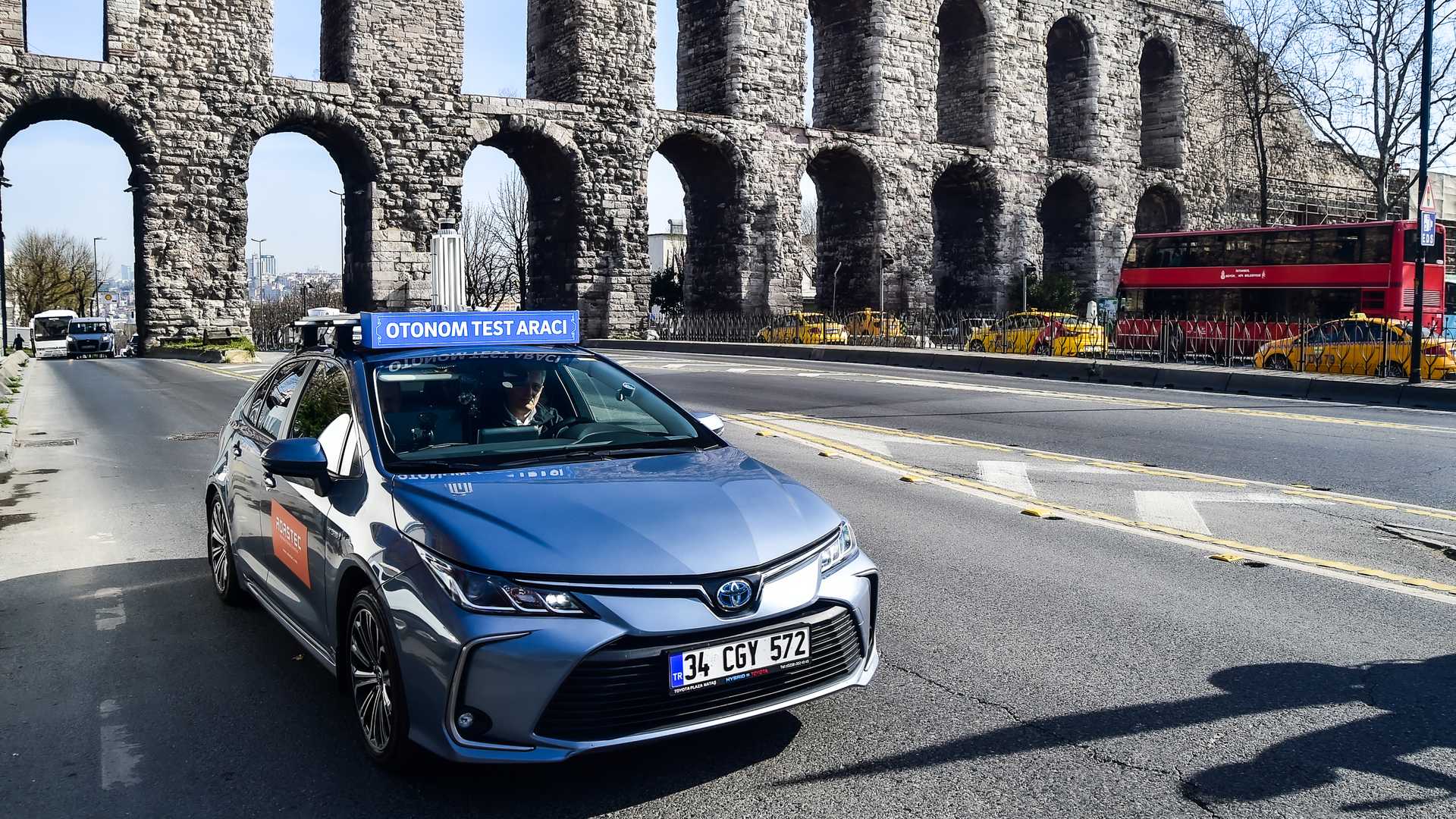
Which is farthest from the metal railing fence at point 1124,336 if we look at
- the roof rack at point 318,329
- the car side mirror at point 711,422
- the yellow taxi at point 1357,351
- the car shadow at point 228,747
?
the car shadow at point 228,747

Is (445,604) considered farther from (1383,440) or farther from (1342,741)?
(1383,440)

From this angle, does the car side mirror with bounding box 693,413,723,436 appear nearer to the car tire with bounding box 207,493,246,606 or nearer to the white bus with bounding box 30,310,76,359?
the car tire with bounding box 207,493,246,606

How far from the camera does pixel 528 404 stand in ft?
16.7

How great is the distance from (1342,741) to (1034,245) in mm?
47619

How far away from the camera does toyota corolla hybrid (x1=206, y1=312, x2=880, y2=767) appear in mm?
3443

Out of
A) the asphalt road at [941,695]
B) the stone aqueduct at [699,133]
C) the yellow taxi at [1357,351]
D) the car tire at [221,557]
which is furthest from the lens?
the stone aqueduct at [699,133]

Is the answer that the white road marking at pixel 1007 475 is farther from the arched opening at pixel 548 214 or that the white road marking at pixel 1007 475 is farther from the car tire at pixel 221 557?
the arched opening at pixel 548 214

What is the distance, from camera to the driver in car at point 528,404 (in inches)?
195

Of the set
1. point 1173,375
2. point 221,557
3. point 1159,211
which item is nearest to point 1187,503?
point 221,557

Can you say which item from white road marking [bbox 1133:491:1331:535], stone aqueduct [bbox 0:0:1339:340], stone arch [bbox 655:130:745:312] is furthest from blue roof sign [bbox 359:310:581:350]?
stone arch [bbox 655:130:745:312]

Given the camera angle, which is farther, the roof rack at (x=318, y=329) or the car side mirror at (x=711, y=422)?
the roof rack at (x=318, y=329)

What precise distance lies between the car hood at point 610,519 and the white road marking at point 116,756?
4.14ft

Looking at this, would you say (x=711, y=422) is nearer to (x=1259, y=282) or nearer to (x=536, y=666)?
(x=536, y=666)

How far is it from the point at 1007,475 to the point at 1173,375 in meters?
12.6
